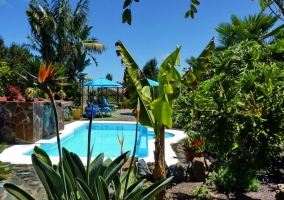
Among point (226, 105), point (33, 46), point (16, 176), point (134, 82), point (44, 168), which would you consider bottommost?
point (16, 176)

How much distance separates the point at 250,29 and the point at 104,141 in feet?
27.5

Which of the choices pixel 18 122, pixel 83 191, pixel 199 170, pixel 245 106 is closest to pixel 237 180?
pixel 199 170

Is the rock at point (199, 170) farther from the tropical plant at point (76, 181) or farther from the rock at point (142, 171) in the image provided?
the tropical plant at point (76, 181)

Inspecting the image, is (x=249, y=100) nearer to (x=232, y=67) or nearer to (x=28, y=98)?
(x=232, y=67)

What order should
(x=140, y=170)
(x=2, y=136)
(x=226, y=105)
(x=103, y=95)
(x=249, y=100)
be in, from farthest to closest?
(x=103, y=95) < (x=2, y=136) < (x=140, y=170) < (x=249, y=100) < (x=226, y=105)

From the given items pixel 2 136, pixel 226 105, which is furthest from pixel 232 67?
pixel 2 136

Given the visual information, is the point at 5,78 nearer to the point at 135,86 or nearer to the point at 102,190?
the point at 135,86

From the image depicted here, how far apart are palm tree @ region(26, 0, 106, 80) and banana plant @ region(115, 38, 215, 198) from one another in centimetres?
1908

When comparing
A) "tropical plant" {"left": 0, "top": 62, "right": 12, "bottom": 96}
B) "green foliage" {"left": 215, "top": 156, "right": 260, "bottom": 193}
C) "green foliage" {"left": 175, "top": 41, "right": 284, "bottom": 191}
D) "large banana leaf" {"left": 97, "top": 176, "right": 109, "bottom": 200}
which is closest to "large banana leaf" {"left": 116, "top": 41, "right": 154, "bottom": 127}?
"green foliage" {"left": 175, "top": 41, "right": 284, "bottom": 191}

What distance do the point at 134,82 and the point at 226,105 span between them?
1.64 m

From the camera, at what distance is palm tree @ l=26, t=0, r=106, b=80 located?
2212cm

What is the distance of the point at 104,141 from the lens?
12688 millimetres

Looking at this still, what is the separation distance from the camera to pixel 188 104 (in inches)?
156

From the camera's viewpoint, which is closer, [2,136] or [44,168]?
[44,168]
